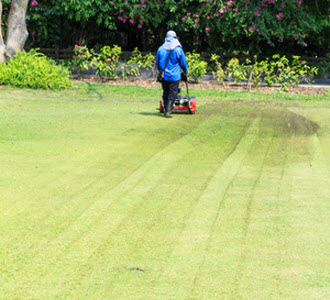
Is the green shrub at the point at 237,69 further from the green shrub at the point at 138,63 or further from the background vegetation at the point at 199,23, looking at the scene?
the green shrub at the point at 138,63

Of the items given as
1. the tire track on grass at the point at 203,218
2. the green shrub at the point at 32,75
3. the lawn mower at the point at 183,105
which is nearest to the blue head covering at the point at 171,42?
the lawn mower at the point at 183,105

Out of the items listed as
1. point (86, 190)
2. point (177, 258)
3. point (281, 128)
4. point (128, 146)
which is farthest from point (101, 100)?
point (177, 258)

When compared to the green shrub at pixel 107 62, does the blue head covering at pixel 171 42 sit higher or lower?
higher

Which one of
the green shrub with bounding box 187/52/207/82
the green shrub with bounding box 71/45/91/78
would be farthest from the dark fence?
the green shrub with bounding box 187/52/207/82

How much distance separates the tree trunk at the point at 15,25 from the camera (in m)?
20.2

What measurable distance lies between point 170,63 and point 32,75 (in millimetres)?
6598

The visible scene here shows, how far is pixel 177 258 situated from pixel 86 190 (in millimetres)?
2221

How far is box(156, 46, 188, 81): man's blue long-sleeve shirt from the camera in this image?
43.4 ft

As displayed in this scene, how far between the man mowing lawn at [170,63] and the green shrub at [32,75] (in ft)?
20.4

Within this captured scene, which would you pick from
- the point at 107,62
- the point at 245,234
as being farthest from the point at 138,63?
the point at 245,234

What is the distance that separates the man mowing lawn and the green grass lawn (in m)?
1.39

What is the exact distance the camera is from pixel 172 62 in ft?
43.7

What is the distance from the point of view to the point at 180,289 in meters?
4.26

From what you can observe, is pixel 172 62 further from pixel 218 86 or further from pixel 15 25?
pixel 15 25
